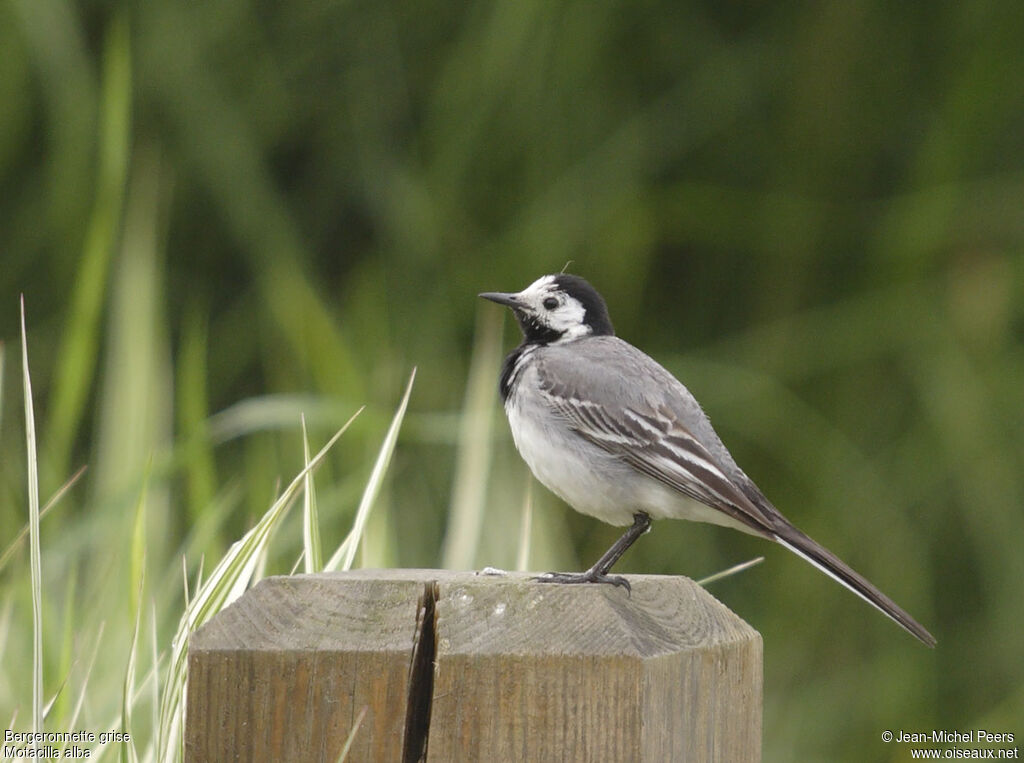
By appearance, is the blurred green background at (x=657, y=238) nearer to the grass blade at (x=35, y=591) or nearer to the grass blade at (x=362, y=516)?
the grass blade at (x=362, y=516)

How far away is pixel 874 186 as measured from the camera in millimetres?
5402

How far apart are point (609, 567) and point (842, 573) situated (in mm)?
440

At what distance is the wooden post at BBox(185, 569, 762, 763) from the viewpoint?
1.60 m

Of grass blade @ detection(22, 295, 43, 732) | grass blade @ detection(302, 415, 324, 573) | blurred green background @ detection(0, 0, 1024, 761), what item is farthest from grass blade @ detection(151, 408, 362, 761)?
blurred green background @ detection(0, 0, 1024, 761)

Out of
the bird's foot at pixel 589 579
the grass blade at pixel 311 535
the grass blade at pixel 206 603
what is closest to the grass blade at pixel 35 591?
the grass blade at pixel 206 603

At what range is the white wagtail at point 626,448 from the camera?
9.26ft

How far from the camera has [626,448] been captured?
2.96 m

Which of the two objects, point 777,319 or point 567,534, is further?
point 777,319

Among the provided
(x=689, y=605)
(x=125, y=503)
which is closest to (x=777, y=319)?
(x=125, y=503)

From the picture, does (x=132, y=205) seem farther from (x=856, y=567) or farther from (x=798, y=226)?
(x=856, y=567)

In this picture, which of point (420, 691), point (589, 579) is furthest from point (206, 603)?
point (420, 691)

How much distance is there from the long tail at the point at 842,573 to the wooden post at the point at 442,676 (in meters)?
0.84

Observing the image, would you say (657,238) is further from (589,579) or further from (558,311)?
(589,579)

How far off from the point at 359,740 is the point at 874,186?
14.0 feet
